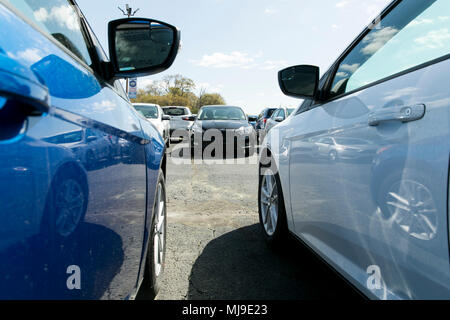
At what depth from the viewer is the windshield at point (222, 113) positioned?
34.7 ft

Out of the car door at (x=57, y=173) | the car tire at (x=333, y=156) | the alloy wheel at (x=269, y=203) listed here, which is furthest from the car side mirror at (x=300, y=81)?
the car door at (x=57, y=173)

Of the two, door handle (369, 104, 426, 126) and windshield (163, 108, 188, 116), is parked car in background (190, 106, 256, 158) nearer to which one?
windshield (163, 108, 188, 116)

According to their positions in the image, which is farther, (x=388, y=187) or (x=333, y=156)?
(x=333, y=156)

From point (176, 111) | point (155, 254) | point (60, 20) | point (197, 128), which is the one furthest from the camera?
point (176, 111)

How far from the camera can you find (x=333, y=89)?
2172 millimetres

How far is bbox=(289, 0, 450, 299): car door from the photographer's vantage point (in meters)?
1.02

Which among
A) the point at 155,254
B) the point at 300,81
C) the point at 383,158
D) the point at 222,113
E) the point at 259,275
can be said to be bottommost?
the point at 259,275

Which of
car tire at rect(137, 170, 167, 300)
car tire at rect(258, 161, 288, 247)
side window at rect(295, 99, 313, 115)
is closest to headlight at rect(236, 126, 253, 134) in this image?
car tire at rect(258, 161, 288, 247)

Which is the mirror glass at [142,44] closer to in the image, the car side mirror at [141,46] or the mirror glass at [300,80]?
the car side mirror at [141,46]

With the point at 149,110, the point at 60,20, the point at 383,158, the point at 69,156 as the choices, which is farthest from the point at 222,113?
the point at 69,156

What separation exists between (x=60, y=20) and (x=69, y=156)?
2.49ft

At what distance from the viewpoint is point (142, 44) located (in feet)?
5.11

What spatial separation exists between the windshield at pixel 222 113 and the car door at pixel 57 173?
362 inches

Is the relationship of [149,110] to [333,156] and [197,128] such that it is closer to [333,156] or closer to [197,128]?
[197,128]
